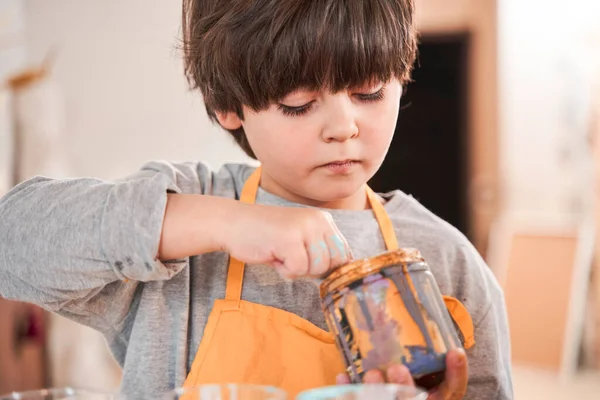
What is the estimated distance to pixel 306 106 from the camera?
0.88m

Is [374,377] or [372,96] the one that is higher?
[372,96]

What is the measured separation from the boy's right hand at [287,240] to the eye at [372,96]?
0.20 metres

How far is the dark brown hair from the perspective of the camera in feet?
2.83

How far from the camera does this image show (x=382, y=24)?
91 centimetres

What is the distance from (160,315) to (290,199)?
241 mm

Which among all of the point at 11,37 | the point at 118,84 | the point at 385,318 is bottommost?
the point at 385,318

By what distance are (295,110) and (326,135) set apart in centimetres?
5

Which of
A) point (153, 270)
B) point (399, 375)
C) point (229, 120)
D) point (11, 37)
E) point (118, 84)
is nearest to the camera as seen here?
point (399, 375)

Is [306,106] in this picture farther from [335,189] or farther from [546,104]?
[546,104]

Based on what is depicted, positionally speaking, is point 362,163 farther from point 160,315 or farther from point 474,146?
point 474,146

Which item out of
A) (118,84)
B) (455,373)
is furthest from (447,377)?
(118,84)

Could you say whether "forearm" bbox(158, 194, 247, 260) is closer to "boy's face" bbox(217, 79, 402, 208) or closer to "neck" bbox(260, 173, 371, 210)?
"boy's face" bbox(217, 79, 402, 208)

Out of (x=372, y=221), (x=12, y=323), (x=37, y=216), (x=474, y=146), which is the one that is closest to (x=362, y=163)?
(x=372, y=221)

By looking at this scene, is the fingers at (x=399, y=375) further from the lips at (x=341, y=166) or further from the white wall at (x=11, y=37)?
the white wall at (x=11, y=37)
